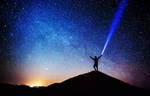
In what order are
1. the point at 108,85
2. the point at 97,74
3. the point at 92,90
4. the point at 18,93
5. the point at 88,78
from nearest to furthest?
the point at 92,90 < the point at 108,85 < the point at 88,78 < the point at 97,74 < the point at 18,93

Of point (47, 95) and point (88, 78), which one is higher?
point (88, 78)

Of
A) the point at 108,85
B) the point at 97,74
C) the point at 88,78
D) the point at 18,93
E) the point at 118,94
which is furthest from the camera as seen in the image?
the point at 18,93

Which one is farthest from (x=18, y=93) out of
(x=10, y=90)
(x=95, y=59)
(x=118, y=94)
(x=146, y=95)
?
(x=146, y=95)

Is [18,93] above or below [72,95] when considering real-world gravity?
below

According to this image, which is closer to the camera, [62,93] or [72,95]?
[72,95]

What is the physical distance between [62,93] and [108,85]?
509cm

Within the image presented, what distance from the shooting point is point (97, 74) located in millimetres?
16641

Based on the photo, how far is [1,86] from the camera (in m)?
28.1

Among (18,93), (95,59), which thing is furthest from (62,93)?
(18,93)

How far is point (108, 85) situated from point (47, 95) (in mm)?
6575

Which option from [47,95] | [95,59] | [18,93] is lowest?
[18,93]

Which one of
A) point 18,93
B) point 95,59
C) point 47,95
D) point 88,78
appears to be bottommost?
point 18,93

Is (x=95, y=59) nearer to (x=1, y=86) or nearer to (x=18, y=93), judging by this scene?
(x=18, y=93)

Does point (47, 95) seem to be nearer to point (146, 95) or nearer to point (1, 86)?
point (146, 95)
